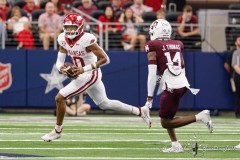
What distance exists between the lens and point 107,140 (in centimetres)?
1462

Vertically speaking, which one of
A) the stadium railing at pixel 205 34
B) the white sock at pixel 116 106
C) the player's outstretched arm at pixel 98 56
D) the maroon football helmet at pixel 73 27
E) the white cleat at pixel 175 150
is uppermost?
the maroon football helmet at pixel 73 27

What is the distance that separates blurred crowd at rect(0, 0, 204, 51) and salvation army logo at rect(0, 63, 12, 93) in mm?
574

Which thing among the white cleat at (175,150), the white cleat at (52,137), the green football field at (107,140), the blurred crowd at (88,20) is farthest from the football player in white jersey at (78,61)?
the blurred crowd at (88,20)

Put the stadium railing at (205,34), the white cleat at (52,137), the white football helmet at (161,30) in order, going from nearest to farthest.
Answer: the white football helmet at (161,30), the white cleat at (52,137), the stadium railing at (205,34)

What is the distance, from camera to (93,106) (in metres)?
23.3

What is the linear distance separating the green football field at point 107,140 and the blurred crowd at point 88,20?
122 inches

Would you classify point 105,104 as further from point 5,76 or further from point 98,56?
point 5,76

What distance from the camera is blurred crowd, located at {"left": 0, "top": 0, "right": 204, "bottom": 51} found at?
22.8 metres

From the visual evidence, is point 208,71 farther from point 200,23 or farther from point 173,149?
point 173,149

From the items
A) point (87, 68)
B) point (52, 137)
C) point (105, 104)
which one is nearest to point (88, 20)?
point (105, 104)

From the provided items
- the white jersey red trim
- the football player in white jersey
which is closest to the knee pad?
the football player in white jersey

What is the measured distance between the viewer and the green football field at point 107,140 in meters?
12.3

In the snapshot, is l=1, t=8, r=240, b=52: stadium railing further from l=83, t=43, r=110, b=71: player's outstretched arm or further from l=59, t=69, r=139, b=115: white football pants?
l=83, t=43, r=110, b=71: player's outstretched arm

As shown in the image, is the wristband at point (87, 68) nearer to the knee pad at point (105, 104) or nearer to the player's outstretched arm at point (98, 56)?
the player's outstretched arm at point (98, 56)
